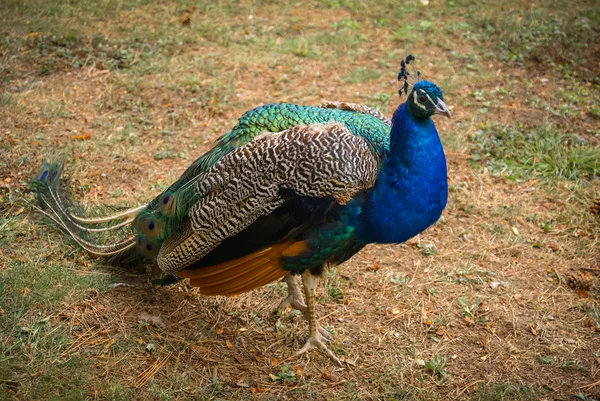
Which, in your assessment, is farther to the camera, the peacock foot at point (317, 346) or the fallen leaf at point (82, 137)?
the fallen leaf at point (82, 137)

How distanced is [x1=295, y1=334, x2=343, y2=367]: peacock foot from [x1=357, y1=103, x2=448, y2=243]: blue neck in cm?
74

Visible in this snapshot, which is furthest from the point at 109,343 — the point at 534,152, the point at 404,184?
the point at 534,152

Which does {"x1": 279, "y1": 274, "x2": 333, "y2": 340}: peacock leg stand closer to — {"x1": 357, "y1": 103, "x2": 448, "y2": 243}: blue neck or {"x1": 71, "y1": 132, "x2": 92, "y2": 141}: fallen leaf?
{"x1": 357, "y1": 103, "x2": 448, "y2": 243}: blue neck

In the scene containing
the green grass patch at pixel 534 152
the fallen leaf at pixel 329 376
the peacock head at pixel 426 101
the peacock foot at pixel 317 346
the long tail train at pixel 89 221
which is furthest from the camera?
the green grass patch at pixel 534 152

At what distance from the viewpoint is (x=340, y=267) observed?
157 inches

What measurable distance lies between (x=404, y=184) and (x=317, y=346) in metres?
1.06

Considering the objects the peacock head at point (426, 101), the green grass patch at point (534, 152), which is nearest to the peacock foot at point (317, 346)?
the peacock head at point (426, 101)

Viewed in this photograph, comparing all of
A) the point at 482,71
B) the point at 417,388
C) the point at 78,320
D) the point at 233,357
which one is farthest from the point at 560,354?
the point at 482,71

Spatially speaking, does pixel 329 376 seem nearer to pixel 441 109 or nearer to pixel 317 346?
pixel 317 346

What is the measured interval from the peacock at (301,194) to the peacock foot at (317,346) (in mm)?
358

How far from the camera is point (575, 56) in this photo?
6219 mm

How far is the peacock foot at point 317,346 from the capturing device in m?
3.35

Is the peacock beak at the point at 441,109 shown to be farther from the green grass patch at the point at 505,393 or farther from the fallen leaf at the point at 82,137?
the fallen leaf at the point at 82,137

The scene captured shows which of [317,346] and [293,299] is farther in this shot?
[293,299]
